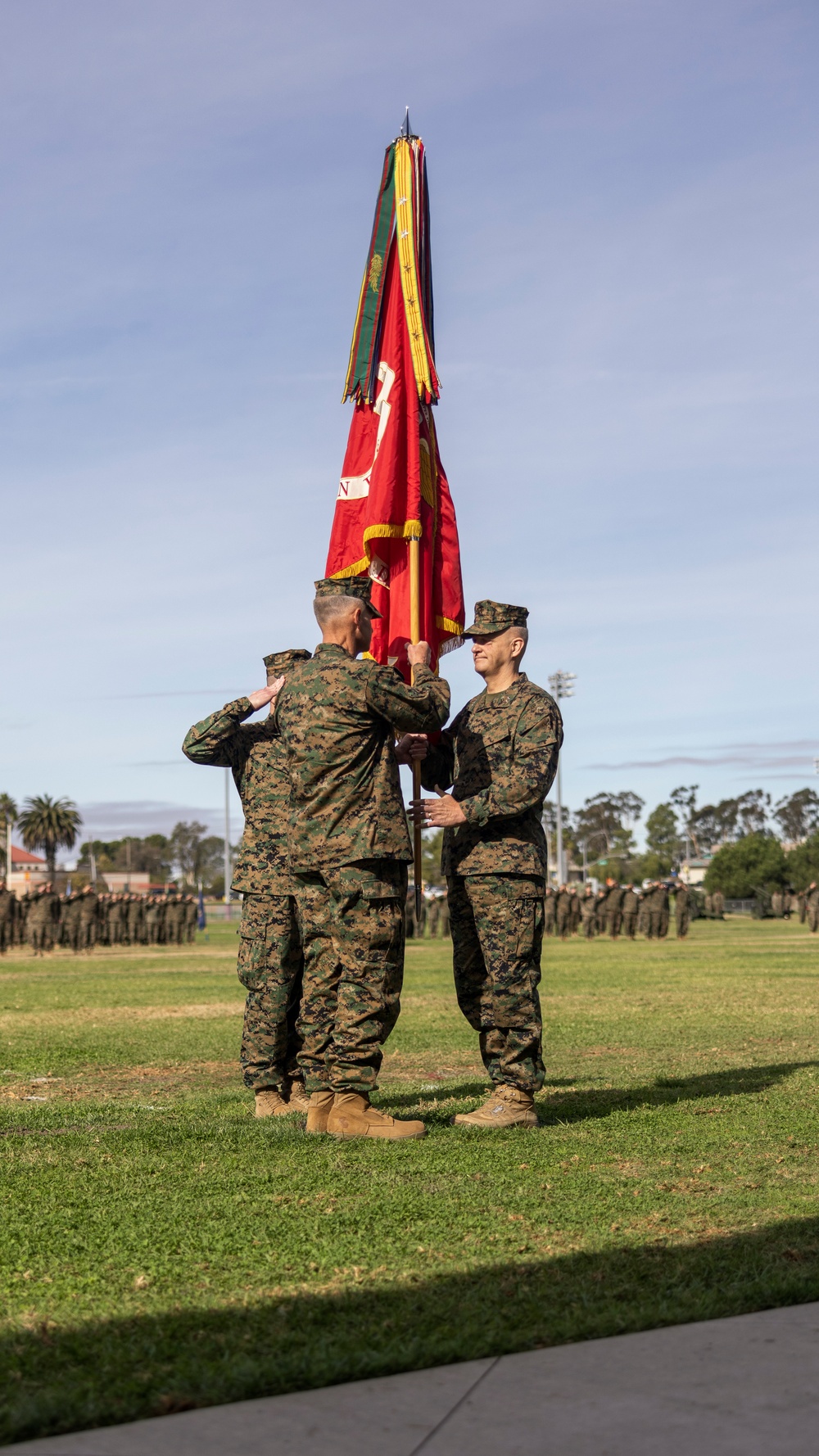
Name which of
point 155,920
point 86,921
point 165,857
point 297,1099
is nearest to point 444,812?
point 297,1099

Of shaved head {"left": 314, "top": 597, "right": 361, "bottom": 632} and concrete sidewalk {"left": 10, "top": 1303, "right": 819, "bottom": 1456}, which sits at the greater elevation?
shaved head {"left": 314, "top": 597, "right": 361, "bottom": 632}

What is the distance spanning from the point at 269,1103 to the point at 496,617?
2.56m

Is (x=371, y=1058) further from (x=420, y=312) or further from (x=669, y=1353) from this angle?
(x=420, y=312)

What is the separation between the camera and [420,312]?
7.83m

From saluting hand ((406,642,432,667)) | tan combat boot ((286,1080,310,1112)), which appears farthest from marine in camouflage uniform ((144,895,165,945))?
saluting hand ((406,642,432,667))

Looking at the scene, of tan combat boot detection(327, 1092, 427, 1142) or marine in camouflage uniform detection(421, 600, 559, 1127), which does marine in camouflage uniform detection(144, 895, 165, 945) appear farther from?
tan combat boot detection(327, 1092, 427, 1142)

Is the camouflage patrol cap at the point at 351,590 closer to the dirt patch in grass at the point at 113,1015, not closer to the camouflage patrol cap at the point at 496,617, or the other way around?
the camouflage patrol cap at the point at 496,617

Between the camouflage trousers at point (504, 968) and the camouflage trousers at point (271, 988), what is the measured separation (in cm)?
88

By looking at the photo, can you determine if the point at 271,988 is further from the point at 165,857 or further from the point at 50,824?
the point at 165,857

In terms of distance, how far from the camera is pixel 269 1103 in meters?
6.58

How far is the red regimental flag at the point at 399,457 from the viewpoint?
25.0 ft

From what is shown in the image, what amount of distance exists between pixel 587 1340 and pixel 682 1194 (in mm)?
1591

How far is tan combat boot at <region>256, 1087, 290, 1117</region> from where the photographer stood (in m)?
6.53

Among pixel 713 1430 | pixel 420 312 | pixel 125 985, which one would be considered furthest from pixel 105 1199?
pixel 125 985
